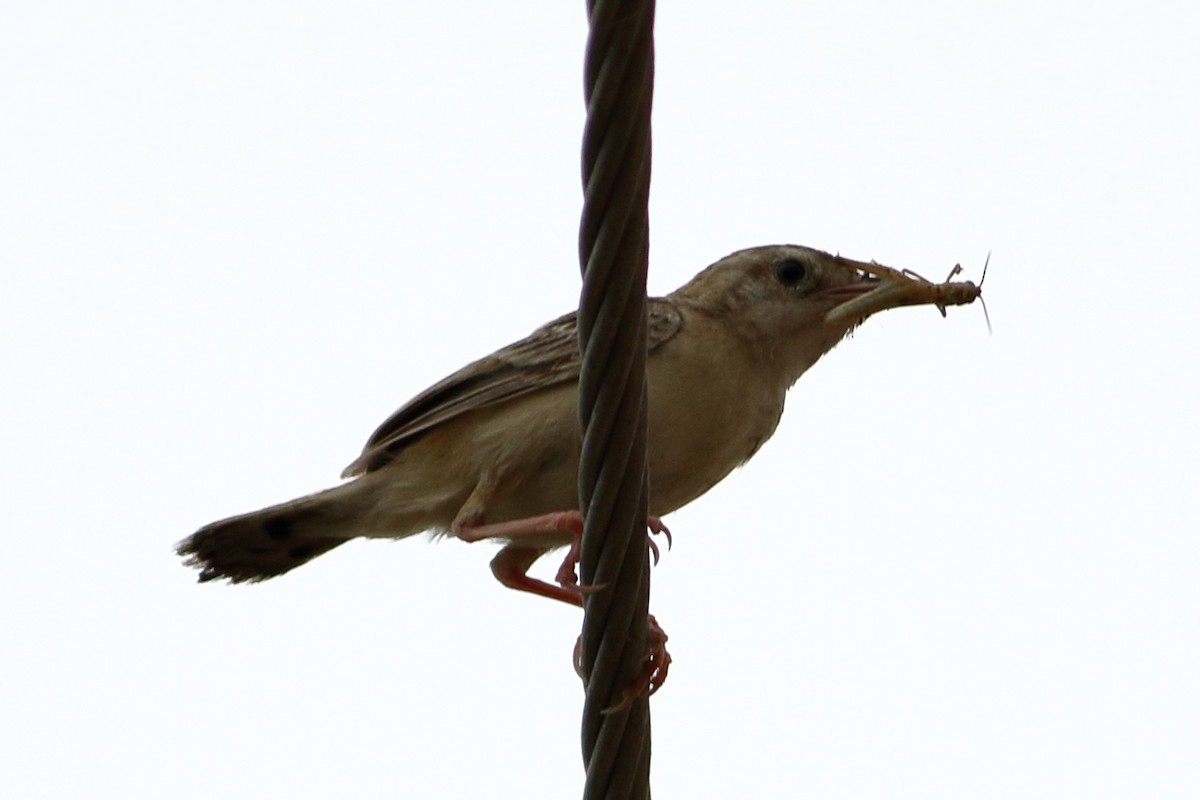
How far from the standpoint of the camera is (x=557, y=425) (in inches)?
208

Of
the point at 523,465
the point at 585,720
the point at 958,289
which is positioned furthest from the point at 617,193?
the point at 958,289

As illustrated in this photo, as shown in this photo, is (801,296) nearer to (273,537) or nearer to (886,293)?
(886,293)

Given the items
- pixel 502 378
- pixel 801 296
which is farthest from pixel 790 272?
pixel 502 378

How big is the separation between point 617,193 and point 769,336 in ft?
9.38

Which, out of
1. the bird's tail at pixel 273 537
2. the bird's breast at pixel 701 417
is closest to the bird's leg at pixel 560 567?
the bird's breast at pixel 701 417

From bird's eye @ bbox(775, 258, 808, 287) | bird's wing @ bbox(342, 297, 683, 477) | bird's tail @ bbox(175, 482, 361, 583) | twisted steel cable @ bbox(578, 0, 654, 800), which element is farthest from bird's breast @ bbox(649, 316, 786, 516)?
twisted steel cable @ bbox(578, 0, 654, 800)

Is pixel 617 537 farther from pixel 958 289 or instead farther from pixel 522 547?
pixel 958 289

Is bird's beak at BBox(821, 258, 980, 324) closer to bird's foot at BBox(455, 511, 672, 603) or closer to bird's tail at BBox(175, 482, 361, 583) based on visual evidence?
bird's foot at BBox(455, 511, 672, 603)

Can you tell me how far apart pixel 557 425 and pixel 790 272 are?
124 cm

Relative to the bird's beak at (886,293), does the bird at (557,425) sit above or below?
below

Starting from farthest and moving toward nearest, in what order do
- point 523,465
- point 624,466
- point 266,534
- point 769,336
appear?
point 266,534 < point 769,336 < point 523,465 < point 624,466

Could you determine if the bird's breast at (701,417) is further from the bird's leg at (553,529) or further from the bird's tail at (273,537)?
the bird's tail at (273,537)

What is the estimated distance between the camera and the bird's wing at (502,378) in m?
5.49

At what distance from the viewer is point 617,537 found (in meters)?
3.15
